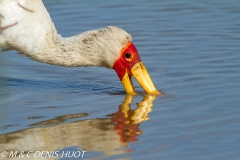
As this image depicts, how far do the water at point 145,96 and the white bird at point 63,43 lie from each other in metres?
0.37

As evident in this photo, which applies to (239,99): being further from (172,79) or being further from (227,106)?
(172,79)

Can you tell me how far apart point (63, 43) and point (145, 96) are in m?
1.14

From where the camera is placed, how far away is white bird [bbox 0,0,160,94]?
8727 mm

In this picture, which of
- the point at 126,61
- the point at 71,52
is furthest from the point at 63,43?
the point at 126,61

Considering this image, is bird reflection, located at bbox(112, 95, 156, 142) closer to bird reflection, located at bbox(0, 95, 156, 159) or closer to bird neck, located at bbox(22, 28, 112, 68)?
bird reflection, located at bbox(0, 95, 156, 159)

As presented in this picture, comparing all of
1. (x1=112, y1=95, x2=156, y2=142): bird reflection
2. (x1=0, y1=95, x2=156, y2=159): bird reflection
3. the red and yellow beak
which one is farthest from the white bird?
(x1=0, y1=95, x2=156, y2=159): bird reflection

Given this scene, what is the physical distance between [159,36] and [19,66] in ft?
7.30

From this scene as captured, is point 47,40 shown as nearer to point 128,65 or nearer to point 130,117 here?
point 128,65

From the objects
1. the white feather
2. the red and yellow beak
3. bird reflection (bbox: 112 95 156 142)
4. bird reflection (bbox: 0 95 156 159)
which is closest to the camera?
bird reflection (bbox: 0 95 156 159)

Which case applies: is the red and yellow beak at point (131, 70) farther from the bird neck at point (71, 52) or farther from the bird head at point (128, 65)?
the bird neck at point (71, 52)

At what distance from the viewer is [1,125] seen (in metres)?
8.15

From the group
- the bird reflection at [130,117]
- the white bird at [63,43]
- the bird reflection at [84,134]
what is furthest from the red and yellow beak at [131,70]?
the bird reflection at [84,134]

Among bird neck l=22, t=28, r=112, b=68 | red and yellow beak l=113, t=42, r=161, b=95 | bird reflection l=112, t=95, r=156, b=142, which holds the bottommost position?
bird reflection l=112, t=95, r=156, b=142

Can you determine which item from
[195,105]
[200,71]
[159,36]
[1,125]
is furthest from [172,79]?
[1,125]
